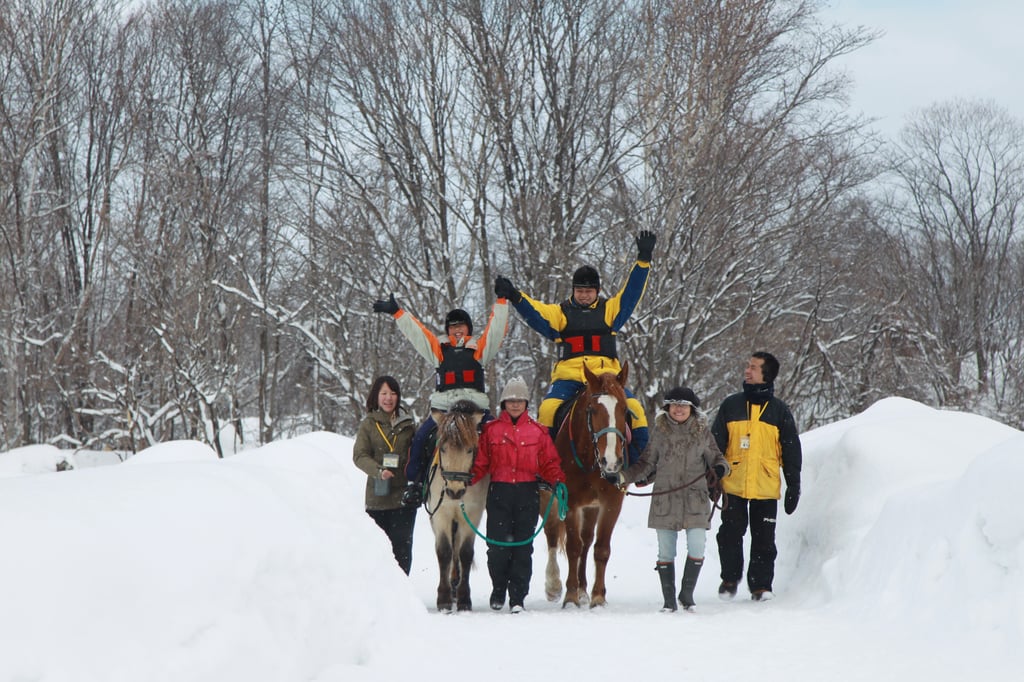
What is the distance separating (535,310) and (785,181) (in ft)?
33.1

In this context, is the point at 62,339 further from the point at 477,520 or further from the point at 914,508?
the point at 914,508

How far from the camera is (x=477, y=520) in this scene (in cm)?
843

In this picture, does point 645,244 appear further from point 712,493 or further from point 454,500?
point 454,500

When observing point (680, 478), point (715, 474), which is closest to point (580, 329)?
point (680, 478)

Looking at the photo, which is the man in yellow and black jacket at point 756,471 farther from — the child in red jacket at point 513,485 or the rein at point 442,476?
the rein at point 442,476

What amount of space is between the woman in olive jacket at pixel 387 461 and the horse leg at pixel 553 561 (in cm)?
126

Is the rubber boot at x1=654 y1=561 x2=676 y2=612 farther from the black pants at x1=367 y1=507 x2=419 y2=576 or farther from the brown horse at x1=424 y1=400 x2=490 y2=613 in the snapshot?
the black pants at x1=367 y1=507 x2=419 y2=576

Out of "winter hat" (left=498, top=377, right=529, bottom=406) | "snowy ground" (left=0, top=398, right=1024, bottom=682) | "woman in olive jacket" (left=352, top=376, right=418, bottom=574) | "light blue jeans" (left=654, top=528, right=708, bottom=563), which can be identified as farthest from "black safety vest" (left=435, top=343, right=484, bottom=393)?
"light blue jeans" (left=654, top=528, right=708, bottom=563)

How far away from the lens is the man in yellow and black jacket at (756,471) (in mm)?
8602

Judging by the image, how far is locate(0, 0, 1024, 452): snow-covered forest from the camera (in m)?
17.6

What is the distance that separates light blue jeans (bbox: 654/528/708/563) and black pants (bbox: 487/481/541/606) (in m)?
1.05

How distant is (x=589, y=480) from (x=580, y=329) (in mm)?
1423

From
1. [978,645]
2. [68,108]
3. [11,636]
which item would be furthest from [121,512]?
[68,108]

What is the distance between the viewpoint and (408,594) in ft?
20.2
